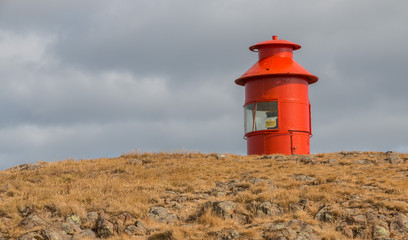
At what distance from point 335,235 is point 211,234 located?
3083mm

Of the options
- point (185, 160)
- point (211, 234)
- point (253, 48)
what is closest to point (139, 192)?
point (211, 234)

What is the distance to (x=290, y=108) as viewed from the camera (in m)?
26.0

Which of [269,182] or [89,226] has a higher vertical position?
[269,182]

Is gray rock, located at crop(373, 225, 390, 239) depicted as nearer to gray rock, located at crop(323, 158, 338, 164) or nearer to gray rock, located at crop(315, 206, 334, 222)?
gray rock, located at crop(315, 206, 334, 222)

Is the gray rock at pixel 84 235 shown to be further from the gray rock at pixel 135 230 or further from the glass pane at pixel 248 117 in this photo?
the glass pane at pixel 248 117

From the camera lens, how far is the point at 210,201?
16.4 metres

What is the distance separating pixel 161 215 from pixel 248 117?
11975 mm

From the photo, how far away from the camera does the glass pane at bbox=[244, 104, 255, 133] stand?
87.3ft

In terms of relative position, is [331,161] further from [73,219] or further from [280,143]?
[73,219]

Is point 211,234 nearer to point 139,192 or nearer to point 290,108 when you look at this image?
point 139,192

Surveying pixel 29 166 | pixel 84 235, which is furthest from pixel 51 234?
pixel 29 166

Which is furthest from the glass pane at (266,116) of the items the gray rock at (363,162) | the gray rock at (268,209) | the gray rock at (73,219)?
the gray rock at (73,219)

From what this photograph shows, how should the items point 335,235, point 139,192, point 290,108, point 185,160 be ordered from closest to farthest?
point 335,235
point 139,192
point 185,160
point 290,108

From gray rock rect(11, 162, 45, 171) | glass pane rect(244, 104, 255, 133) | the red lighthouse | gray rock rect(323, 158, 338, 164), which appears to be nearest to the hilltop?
gray rock rect(323, 158, 338, 164)
